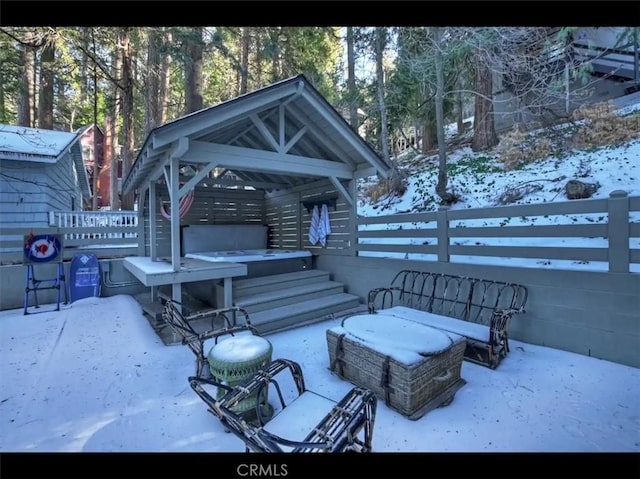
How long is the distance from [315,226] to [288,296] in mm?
1959

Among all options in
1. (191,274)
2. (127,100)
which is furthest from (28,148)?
(191,274)

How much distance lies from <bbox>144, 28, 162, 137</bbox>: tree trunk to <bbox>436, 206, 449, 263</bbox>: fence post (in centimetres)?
849

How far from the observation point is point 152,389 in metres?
2.75

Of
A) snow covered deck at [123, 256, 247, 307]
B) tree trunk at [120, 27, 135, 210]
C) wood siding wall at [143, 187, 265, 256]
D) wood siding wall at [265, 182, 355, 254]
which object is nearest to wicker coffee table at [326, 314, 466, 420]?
snow covered deck at [123, 256, 247, 307]

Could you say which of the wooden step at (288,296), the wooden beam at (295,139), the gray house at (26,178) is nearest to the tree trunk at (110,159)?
the gray house at (26,178)

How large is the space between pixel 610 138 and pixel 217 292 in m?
8.20

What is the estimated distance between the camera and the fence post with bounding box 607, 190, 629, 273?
2.92 m

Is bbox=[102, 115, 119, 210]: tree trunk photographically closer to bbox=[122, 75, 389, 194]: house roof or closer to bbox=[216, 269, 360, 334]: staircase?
bbox=[122, 75, 389, 194]: house roof

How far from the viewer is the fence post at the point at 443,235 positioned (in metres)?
4.39

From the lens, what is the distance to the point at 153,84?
31.2 ft

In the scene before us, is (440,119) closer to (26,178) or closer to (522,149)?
(522,149)

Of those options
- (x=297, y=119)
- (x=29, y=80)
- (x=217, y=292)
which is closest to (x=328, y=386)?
(x=217, y=292)
